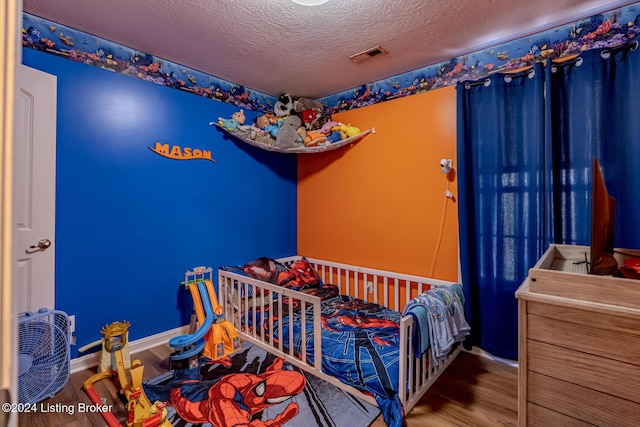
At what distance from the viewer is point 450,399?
1.83 meters

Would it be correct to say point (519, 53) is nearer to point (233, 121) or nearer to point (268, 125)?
point (268, 125)

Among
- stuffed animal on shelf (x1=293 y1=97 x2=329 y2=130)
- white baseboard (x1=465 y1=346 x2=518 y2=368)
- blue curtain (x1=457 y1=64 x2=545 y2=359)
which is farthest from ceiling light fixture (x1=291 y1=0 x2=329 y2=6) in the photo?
white baseboard (x1=465 y1=346 x2=518 y2=368)

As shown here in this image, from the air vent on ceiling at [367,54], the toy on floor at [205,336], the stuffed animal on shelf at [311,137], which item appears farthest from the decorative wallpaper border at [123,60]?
the toy on floor at [205,336]

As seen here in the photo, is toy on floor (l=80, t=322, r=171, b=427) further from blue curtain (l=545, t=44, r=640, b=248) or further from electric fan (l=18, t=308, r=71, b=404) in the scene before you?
blue curtain (l=545, t=44, r=640, b=248)

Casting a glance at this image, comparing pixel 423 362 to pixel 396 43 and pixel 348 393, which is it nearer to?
pixel 348 393

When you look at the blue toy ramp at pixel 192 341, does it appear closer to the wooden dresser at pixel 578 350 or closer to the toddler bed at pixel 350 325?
the toddler bed at pixel 350 325

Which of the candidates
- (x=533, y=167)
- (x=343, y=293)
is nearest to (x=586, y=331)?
(x=533, y=167)

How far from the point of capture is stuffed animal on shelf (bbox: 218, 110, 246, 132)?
2.83 meters

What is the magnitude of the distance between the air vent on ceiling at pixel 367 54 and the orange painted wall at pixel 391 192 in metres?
0.51

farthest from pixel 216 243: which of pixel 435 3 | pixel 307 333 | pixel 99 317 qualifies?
pixel 435 3

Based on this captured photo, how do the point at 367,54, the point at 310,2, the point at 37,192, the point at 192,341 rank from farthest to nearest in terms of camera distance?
the point at 367,54 < the point at 192,341 < the point at 37,192 < the point at 310,2

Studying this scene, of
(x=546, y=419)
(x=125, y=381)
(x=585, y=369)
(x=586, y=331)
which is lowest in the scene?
(x=125, y=381)

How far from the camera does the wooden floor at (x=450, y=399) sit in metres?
1.64

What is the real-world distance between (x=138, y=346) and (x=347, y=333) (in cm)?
169
